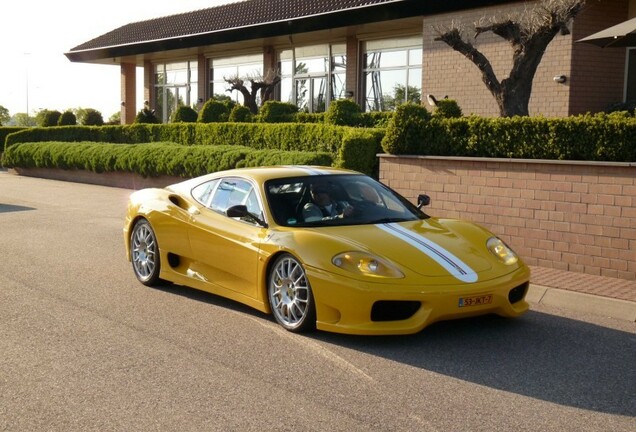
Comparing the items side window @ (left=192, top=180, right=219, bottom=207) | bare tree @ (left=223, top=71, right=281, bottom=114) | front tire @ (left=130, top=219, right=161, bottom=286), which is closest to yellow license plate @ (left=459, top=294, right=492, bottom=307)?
side window @ (left=192, top=180, right=219, bottom=207)

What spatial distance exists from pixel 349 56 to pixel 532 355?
2175 cm

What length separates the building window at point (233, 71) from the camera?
31172 mm

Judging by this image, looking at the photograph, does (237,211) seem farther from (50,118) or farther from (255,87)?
(50,118)

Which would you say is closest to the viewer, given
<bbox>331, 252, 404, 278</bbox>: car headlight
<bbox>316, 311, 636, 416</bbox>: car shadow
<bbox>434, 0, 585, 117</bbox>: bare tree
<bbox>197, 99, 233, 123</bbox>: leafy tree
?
<bbox>316, 311, 636, 416</bbox>: car shadow

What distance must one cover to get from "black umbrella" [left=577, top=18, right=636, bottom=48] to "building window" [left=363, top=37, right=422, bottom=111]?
40.1ft

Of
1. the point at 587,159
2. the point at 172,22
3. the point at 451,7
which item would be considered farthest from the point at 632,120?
the point at 172,22

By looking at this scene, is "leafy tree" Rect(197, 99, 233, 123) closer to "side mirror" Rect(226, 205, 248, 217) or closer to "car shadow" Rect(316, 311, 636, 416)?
"side mirror" Rect(226, 205, 248, 217)

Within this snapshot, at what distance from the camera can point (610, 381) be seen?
5406 mm

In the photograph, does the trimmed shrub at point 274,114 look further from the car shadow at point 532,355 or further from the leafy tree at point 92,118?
the leafy tree at point 92,118

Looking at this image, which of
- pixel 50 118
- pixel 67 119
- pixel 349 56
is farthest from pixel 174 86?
pixel 349 56

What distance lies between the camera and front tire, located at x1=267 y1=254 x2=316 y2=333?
641 cm

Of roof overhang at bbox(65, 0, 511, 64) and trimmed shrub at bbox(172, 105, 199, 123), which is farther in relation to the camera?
trimmed shrub at bbox(172, 105, 199, 123)

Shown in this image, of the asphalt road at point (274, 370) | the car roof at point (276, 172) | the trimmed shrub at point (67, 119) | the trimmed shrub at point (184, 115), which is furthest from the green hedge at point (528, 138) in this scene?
the trimmed shrub at point (67, 119)

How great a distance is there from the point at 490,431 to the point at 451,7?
18027 millimetres
